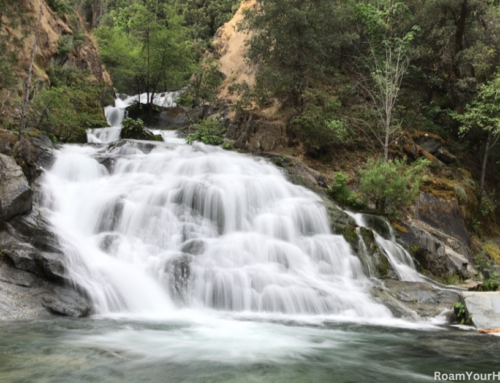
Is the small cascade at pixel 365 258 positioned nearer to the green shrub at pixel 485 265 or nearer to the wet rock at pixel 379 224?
the wet rock at pixel 379 224

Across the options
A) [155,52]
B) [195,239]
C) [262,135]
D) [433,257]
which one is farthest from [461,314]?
[155,52]

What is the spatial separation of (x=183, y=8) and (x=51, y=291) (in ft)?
120

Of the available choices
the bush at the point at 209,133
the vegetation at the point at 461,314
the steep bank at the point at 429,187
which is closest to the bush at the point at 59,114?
the bush at the point at 209,133

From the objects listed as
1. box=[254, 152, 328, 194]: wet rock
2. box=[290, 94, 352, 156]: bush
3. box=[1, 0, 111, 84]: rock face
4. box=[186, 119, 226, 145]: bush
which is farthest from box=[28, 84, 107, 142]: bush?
box=[290, 94, 352, 156]: bush

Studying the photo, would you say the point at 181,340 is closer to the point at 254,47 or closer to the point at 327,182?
the point at 327,182

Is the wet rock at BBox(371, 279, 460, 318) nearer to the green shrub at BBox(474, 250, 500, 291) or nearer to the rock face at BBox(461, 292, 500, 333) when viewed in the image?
A: the rock face at BBox(461, 292, 500, 333)

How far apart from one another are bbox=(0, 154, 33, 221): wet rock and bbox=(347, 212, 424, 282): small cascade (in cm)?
797

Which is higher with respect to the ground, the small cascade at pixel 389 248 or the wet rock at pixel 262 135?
the wet rock at pixel 262 135

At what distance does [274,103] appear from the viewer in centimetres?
1908

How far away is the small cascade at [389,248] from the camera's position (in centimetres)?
1063

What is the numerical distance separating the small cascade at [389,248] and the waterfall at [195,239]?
1.33 m

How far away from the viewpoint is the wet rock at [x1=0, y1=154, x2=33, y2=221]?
7.87 metres

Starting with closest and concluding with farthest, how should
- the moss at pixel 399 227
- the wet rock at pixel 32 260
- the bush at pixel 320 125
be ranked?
the wet rock at pixel 32 260, the moss at pixel 399 227, the bush at pixel 320 125

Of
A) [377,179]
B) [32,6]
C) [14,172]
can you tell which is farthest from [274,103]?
[14,172]
